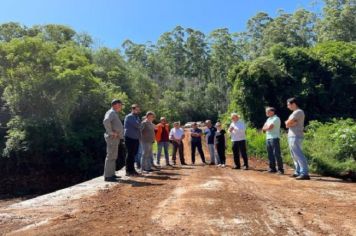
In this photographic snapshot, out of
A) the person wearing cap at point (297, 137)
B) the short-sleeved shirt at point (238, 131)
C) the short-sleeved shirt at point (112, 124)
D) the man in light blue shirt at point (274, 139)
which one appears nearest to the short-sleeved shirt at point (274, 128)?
the man in light blue shirt at point (274, 139)

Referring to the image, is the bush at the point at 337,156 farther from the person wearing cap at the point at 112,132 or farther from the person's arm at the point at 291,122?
the person wearing cap at the point at 112,132

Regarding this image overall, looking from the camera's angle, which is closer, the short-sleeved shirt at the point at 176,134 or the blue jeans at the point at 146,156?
the blue jeans at the point at 146,156

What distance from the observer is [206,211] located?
6.01 m

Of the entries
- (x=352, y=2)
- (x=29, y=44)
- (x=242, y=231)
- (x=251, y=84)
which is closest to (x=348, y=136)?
(x=242, y=231)

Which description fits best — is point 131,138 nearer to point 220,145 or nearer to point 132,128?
point 132,128

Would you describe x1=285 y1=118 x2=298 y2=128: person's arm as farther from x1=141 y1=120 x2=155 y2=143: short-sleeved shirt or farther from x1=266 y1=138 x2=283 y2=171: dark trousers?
x1=141 y1=120 x2=155 y2=143: short-sleeved shirt

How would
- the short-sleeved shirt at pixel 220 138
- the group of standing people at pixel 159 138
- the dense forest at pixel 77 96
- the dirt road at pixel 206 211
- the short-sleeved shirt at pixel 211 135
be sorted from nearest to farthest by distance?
the dirt road at pixel 206 211 < the group of standing people at pixel 159 138 < the short-sleeved shirt at pixel 220 138 < the short-sleeved shirt at pixel 211 135 < the dense forest at pixel 77 96

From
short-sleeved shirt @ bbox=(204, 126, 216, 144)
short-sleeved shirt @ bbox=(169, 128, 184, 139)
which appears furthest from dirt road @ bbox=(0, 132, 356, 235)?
short-sleeved shirt @ bbox=(169, 128, 184, 139)

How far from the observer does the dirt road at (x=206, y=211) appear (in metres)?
5.07

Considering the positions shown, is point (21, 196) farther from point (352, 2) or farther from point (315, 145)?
point (352, 2)

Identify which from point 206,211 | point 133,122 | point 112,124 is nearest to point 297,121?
point 133,122

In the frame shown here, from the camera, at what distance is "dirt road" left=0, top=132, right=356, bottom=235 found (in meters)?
5.07

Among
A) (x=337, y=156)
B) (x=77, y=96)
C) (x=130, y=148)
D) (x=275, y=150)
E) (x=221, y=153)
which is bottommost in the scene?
(x=337, y=156)

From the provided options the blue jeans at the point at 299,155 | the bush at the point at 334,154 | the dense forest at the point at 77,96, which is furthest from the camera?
the dense forest at the point at 77,96
